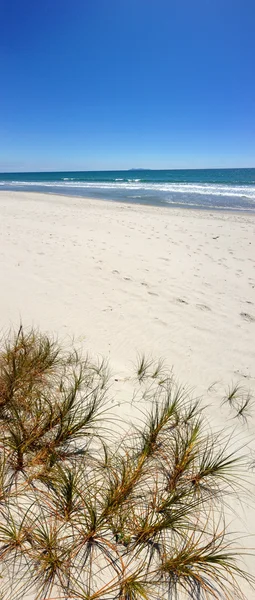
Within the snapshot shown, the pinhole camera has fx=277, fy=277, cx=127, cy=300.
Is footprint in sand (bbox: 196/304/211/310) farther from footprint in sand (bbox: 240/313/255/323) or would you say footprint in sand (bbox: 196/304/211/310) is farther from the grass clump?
the grass clump

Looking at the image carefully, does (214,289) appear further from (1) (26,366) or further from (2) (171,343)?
(1) (26,366)

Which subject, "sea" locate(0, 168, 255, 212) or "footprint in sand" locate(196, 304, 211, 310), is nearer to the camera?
"footprint in sand" locate(196, 304, 211, 310)

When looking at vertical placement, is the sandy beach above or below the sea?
below

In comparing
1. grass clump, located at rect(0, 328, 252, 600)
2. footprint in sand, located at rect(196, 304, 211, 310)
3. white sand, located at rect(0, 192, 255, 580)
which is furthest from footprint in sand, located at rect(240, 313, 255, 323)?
grass clump, located at rect(0, 328, 252, 600)

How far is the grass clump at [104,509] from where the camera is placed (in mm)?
1275

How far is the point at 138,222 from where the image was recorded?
39.6 feet

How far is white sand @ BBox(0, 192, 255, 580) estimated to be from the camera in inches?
135

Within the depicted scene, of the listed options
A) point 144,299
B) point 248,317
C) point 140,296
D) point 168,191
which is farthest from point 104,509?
point 168,191

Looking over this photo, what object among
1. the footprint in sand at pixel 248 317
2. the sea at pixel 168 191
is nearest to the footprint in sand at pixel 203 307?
the footprint in sand at pixel 248 317

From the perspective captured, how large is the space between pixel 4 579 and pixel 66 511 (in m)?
0.35

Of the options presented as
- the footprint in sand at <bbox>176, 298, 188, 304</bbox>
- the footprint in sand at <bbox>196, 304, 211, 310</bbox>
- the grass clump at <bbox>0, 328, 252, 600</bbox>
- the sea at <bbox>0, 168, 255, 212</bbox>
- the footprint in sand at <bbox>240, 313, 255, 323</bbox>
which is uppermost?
the sea at <bbox>0, 168, 255, 212</bbox>

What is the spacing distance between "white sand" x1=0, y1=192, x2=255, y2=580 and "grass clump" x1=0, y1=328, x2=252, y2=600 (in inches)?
13.4

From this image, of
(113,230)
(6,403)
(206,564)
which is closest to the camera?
(206,564)

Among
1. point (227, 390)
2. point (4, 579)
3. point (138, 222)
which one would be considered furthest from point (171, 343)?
point (138, 222)
